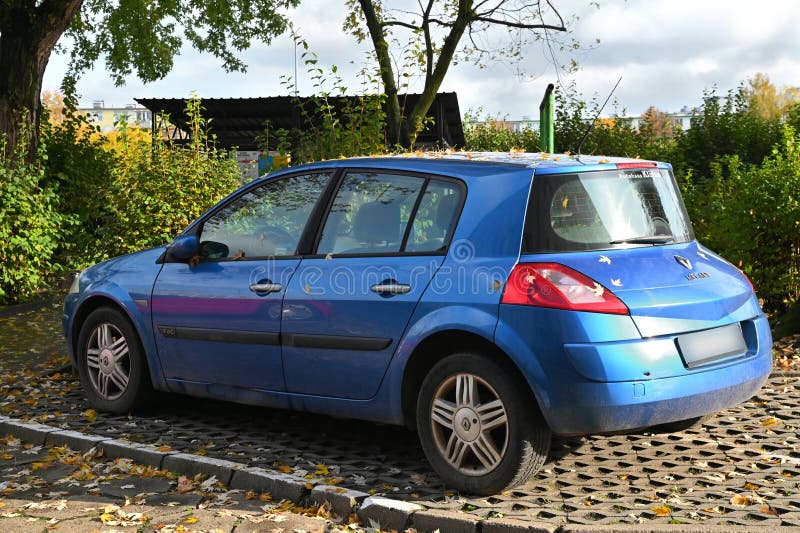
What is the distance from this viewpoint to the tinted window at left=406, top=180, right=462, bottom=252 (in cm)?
529

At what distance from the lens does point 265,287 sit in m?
6.02

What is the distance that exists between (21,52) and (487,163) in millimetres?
10843

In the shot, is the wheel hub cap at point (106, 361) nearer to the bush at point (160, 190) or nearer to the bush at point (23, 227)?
the bush at point (160, 190)

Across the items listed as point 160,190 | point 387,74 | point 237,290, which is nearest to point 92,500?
point 237,290

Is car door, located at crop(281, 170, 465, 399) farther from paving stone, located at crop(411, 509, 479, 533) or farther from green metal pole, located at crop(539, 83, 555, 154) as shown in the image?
green metal pole, located at crop(539, 83, 555, 154)

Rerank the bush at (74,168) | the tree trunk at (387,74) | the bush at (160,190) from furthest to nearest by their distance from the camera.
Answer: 1. the tree trunk at (387,74)
2. the bush at (74,168)
3. the bush at (160,190)

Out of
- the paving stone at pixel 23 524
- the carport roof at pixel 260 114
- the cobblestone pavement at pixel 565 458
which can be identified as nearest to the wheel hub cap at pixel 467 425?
the cobblestone pavement at pixel 565 458

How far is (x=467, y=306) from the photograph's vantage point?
5004 millimetres

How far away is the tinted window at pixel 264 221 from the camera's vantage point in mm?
6105

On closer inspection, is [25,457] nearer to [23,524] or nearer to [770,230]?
[23,524]

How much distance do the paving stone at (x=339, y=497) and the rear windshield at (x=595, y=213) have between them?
4.76 feet

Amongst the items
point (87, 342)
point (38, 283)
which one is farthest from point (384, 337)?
point (38, 283)

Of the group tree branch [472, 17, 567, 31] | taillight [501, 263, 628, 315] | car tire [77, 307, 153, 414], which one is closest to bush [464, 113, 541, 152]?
tree branch [472, 17, 567, 31]

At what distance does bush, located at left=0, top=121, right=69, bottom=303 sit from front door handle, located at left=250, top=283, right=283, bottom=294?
7350 mm
